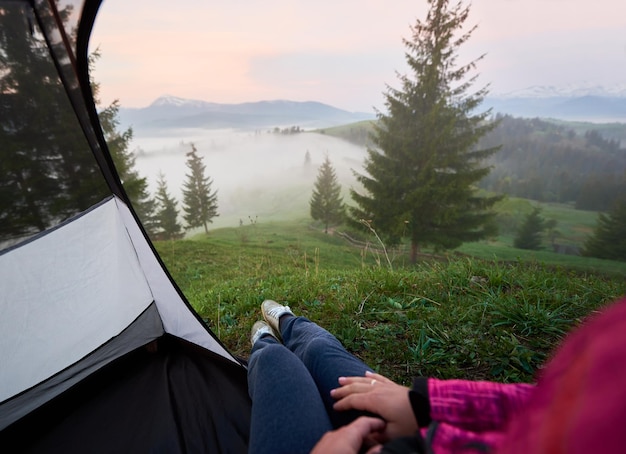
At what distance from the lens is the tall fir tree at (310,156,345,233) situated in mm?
24969

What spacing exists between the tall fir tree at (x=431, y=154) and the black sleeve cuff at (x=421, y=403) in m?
10.5

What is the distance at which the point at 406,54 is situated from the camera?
10758 mm

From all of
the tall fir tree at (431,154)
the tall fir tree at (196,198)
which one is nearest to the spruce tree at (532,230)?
the tall fir tree at (431,154)

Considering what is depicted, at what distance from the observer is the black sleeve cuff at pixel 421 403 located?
2.36ft

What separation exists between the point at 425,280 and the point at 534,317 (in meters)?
0.75

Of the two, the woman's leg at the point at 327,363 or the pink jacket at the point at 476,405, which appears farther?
the woman's leg at the point at 327,363

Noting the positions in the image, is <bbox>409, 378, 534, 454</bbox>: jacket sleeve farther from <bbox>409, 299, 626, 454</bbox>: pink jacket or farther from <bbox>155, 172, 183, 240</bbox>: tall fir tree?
<bbox>155, 172, 183, 240</bbox>: tall fir tree

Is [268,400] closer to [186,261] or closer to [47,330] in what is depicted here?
[47,330]

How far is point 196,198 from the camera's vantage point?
2547 cm

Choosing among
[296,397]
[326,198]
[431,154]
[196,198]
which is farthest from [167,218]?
[296,397]

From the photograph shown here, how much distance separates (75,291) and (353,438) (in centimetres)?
143

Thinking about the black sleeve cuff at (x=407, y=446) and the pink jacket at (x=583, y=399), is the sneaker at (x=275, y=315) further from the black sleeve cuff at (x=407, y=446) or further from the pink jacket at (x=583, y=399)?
the pink jacket at (x=583, y=399)

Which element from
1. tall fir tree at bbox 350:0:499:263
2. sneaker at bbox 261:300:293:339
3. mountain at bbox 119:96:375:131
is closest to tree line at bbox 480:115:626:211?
tall fir tree at bbox 350:0:499:263

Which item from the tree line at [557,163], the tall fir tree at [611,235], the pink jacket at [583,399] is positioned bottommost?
the tall fir tree at [611,235]
